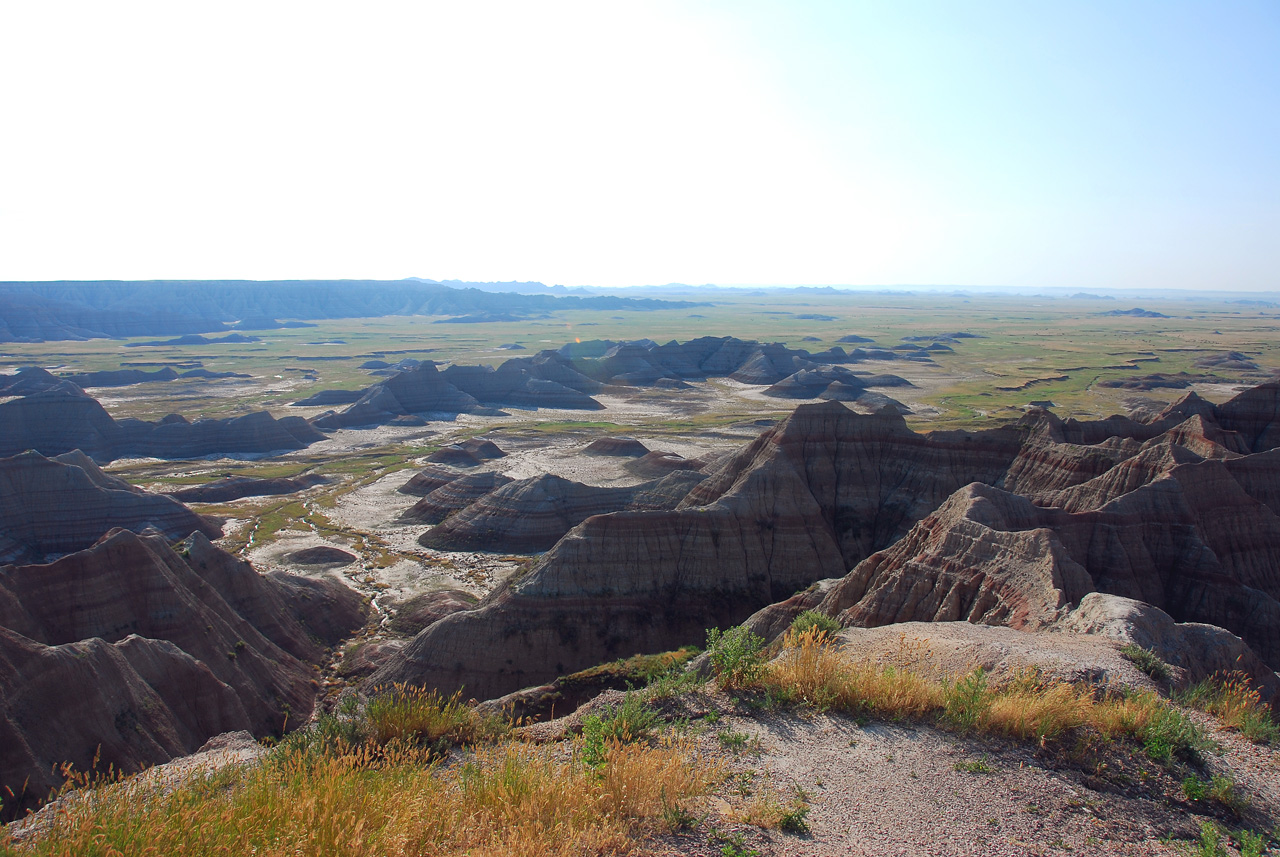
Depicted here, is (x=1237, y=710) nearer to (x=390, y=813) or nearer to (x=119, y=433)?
(x=390, y=813)

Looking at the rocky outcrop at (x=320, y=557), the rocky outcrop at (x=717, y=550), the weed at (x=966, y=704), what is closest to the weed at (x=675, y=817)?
the weed at (x=966, y=704)

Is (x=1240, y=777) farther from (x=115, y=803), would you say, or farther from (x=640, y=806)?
(x=115, y=803)

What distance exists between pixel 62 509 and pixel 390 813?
52865 mm

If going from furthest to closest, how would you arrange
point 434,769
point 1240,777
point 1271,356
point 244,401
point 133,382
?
point 1271,356 → point 133,382 → point 244,401 → point 434,769 → point 1240,777

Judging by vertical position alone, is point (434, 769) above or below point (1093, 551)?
above

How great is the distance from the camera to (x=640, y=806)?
8.17m

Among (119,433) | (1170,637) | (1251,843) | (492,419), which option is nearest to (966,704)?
(1251,843)

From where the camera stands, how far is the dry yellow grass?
269 inches

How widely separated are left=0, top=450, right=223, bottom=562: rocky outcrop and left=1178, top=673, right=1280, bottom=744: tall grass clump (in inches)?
1985

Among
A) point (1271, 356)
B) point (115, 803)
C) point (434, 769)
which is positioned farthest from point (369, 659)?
point (1271, 356)

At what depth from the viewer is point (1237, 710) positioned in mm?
10906

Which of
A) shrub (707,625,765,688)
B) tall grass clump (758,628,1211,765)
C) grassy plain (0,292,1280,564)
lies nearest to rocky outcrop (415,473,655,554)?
grassy plain (0,292,1280,564)

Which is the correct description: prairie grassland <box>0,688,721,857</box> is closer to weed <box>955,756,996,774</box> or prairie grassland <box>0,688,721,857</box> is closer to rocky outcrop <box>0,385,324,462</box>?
weed <box>955,756,996,774</box>

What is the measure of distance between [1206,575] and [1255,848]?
71.0 feet
